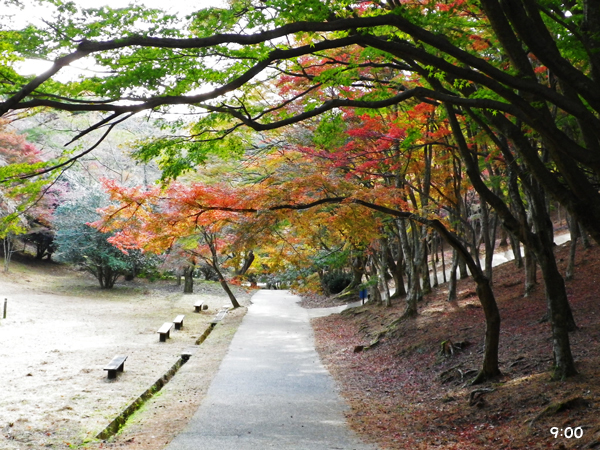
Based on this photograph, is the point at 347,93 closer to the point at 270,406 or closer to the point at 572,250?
the point at 270,406

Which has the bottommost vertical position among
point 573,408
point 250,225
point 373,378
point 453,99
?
point 373,378

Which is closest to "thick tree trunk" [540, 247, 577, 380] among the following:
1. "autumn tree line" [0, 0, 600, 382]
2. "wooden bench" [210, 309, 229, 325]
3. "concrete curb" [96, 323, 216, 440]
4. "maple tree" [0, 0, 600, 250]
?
"autumn tree line" [0, 0, 600, 382]

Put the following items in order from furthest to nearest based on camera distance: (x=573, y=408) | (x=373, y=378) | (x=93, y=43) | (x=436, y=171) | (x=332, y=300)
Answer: (x=332, y=300) < (x=436, y=171) < (x=373, y=378) < (x=573, y=408) < (x=93, y=43)

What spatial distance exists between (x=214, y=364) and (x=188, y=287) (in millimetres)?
17982

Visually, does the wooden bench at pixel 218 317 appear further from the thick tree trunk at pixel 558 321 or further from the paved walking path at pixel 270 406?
the thick tree trunk at pixel 558 321

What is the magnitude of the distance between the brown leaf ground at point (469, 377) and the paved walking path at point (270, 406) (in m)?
0.40

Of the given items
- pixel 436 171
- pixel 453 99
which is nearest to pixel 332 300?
pixel 436 171

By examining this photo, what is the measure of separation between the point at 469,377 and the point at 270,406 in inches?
124

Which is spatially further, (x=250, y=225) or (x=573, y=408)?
(x=250, y=225)

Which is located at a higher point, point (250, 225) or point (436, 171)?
point (436, 171)

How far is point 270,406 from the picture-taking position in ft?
24.8

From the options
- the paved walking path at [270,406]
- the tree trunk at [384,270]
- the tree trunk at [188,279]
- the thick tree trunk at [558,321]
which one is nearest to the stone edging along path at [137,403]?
the paved walking path at [270,406]

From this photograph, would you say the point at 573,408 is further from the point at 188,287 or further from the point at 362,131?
the point at 188,287

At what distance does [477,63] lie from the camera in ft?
14.1
